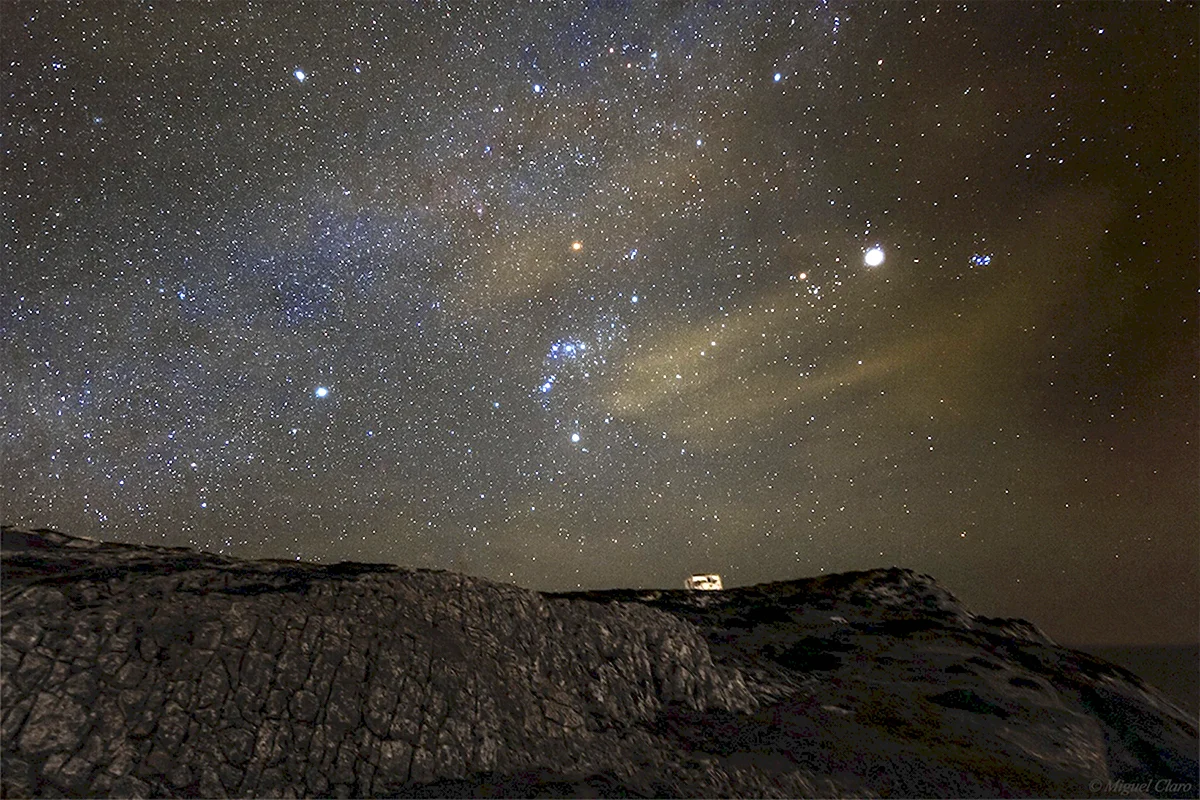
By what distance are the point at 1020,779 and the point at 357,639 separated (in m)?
9.63

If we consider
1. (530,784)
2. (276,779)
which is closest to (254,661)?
(276,779)

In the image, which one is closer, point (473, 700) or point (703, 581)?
point (473, 700)

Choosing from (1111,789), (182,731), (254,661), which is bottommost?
(1111,789)

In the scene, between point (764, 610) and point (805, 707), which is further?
point (764, 610)

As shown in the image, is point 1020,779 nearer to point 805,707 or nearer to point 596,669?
point 805,707

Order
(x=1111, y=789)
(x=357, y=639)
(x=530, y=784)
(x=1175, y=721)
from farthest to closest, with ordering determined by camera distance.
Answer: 1. (x=1175, y=721)
2. (x=1111, y=789)
3. (x=357, y=639)
4. (x=530, y=784)

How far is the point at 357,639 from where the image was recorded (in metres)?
9.08

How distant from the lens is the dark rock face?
7262mm

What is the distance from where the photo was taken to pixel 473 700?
8820 millimetres

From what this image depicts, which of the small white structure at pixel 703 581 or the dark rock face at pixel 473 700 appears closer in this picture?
the dark rock face at pixel 473 700

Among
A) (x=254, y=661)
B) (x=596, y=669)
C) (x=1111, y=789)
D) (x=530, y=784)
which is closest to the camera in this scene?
(x=530, y=784)

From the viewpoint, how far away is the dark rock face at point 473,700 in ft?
23.8

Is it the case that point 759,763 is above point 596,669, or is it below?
below

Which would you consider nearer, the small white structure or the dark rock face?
the dark rock face
